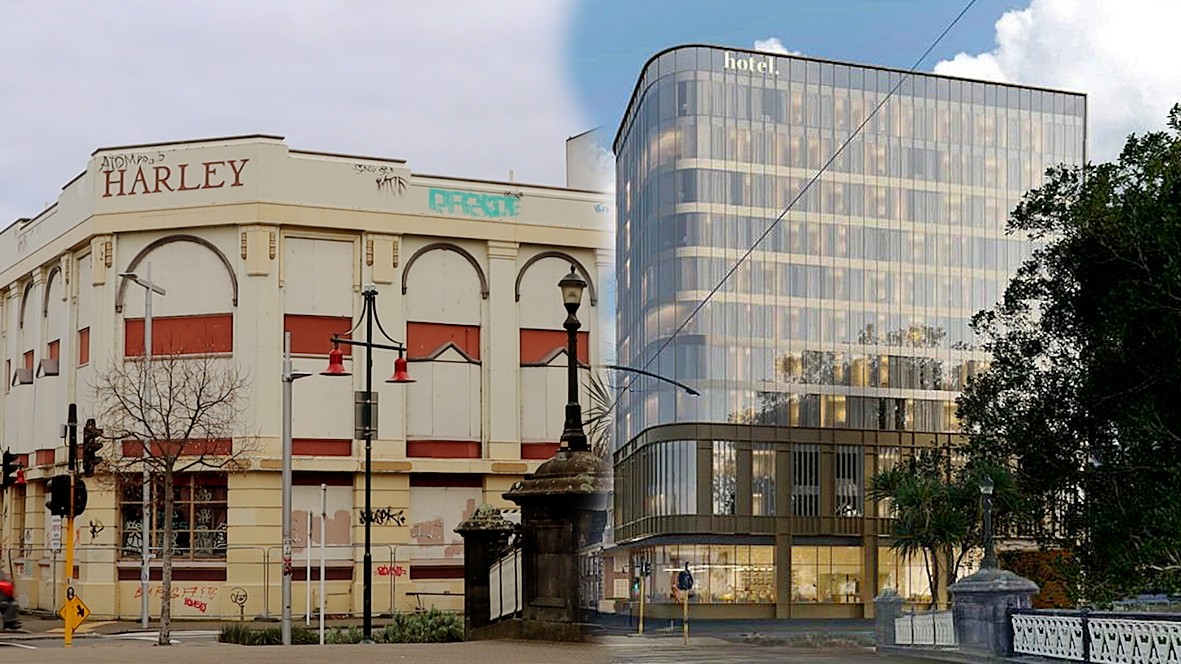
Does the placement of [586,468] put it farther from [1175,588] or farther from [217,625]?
[217,625]

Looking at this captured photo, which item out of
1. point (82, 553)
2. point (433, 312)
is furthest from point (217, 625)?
point (433, 312)

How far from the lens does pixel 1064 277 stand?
1241 centimetres

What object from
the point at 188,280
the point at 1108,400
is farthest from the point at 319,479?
the point at 1108,400

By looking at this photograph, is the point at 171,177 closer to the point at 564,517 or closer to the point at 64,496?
the point at 64,496

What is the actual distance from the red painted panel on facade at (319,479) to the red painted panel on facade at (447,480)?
74.6 inches

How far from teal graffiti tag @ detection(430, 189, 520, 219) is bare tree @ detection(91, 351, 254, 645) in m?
7.52

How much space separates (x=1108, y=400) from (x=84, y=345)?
38280 millimetres

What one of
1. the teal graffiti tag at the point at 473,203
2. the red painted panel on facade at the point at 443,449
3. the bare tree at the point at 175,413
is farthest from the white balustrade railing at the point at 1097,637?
the teal graffiti tag at the point at 473,203

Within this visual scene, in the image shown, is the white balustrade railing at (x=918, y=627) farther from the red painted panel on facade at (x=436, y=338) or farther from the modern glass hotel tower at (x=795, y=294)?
the red painted panel on facade at (x=436, y=338)

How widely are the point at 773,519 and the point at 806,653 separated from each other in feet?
2.12

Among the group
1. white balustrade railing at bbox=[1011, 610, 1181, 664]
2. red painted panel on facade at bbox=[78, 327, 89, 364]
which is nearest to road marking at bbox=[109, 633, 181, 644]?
red painted panel on facade at bbox=[78, 327, 89, 364]

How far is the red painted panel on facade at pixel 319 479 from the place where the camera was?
1705 inches

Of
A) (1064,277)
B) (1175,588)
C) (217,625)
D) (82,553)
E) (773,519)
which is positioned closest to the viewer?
(773,519)

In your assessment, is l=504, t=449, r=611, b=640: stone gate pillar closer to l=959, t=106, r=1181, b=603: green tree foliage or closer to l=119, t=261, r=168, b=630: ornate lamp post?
l=959, t=106, r=1181, b=603: green tree foliage
